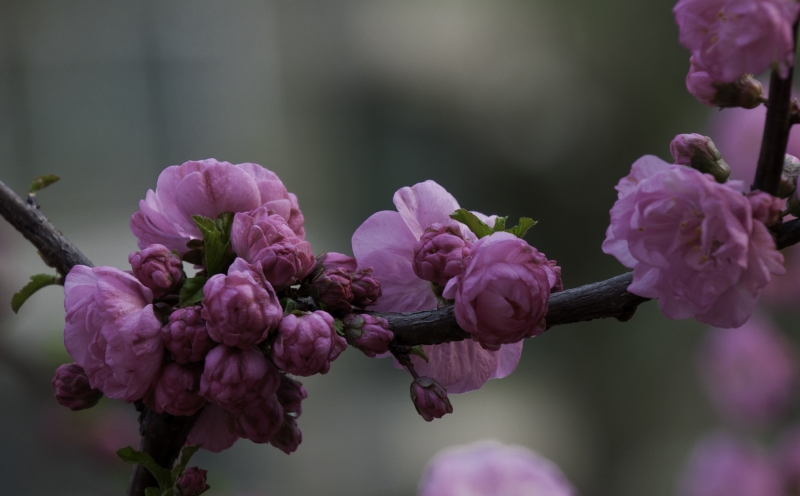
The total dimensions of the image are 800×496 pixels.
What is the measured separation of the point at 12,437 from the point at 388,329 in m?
2.30

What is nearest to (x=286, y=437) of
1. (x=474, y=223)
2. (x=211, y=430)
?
(x=211, y=430)

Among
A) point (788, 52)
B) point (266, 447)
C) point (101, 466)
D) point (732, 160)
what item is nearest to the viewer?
point (788, 52)

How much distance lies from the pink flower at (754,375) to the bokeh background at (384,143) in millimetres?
1103

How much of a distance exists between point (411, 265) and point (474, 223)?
1.5 inches

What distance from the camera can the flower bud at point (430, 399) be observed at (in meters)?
0.31

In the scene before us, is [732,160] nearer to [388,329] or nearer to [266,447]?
[388,329]

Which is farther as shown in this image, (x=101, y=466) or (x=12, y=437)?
(x=12, y=437)

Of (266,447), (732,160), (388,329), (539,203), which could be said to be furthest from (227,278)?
(539,203)

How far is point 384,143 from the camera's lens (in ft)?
8.65

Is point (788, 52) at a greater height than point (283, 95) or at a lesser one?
greater

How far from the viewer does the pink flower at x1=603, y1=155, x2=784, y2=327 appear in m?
0.26

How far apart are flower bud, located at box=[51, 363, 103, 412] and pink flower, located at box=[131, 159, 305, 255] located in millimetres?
73

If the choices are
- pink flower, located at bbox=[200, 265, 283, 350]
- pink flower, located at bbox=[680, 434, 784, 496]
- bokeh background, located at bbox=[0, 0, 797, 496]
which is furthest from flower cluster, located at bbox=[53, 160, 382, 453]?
bokeh background, located at bbox=[0, 0, 797, 496]

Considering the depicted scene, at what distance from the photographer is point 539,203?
9.04 feet
